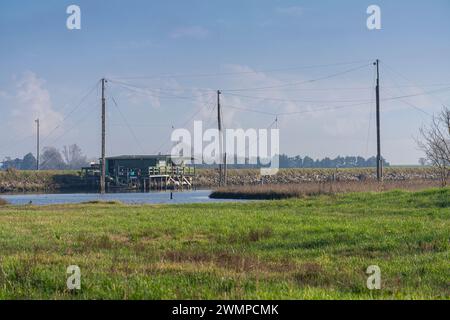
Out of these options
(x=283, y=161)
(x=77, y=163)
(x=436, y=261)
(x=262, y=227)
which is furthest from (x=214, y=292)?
(x=77, y=163)

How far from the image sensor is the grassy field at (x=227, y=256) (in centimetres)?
927

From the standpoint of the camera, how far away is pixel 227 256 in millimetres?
13445

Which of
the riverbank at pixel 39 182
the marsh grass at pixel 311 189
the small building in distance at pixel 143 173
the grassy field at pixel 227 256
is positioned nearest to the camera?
the grassy field at pixel 227 256

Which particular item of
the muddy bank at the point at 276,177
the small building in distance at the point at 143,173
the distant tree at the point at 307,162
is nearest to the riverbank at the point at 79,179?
the muddy bank at the point at 276,177

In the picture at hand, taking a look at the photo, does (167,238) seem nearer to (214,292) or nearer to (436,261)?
(436,261)

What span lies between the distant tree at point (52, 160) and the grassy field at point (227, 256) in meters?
132

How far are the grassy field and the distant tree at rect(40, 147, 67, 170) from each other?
132 metres

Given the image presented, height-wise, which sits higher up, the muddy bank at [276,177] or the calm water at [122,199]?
the muddy bank at [276,177]

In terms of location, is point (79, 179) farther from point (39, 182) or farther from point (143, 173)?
point (143, 173)

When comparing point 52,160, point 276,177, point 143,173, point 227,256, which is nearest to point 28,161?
point 52,160

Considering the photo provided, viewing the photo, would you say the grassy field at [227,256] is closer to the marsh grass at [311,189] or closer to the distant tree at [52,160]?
the marsh grass at [311,189]

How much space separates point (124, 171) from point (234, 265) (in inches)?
2769

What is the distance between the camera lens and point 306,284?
10.0 metres

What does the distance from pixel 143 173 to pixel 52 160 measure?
7999cm
